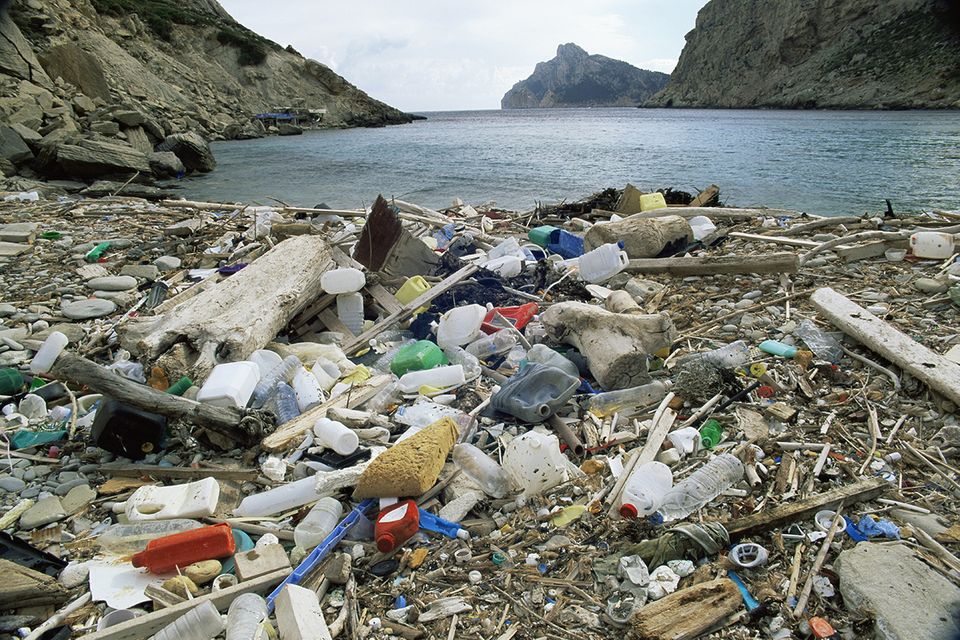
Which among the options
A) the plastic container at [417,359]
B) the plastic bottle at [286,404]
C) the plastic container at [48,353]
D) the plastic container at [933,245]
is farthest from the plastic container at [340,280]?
the plastic container at [933,245]

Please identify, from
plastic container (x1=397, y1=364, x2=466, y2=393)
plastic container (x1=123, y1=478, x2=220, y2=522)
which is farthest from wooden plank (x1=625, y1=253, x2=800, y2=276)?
plastic container (x1=123, y1=478, x2=220, y2=522)

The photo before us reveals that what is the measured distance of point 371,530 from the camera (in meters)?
2.80

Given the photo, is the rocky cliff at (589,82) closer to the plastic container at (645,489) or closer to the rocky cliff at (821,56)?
the rocky cliff at (821,56)

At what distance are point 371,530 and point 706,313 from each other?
12.3ft

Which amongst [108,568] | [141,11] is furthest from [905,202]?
[141,11]

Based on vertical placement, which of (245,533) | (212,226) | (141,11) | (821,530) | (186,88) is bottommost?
(245,533)

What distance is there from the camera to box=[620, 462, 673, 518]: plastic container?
2721mm

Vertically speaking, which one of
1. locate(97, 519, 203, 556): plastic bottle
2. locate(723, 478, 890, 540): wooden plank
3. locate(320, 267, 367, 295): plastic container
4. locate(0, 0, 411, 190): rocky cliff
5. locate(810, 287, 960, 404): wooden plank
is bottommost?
locate(97, 519, 203, 556): plastic bottle

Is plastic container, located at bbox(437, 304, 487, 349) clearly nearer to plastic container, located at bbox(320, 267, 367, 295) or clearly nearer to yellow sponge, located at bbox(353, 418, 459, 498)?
plastic container, located at bbox(320, 267, 367, 295)

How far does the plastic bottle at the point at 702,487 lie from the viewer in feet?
9.05

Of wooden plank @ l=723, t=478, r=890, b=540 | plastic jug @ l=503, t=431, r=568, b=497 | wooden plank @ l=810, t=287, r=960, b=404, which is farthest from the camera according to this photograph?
wooden plank @ l=810, t=287, r=960, b=404

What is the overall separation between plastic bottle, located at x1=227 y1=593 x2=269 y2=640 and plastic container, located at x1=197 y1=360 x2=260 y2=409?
158cm

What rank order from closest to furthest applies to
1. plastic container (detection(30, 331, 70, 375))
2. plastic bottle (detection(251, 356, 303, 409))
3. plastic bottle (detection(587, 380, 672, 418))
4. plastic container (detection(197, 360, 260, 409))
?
1. plastic container (detection(197, 360, 260, 409))
2. plastic bottle (detection(587, 380, 672, 418))
3. plastic bottle (detection(251, 356, 303, 409))
4. plastic container (detection(30, 331, 70, 375))

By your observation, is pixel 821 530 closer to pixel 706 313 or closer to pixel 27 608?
pixel 706 313
